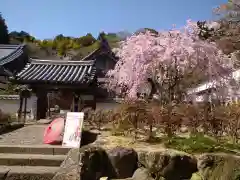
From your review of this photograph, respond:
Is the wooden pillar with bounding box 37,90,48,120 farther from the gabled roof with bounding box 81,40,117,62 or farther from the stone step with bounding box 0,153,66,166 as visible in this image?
the gabled roof with bounding box 81,40,117,62

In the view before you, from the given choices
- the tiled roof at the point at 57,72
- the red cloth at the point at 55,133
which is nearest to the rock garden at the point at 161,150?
the red cloth at the point at 55,133

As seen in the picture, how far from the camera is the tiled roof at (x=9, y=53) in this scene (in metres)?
29.2

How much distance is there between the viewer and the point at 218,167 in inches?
201

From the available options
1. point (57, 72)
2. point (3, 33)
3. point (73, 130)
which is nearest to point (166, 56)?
point (73, 130)

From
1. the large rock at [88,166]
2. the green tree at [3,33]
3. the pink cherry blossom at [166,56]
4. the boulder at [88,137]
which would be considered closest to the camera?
the large rock at [88,166]

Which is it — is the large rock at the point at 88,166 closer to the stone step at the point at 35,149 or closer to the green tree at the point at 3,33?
the stone step at the point at 35,149

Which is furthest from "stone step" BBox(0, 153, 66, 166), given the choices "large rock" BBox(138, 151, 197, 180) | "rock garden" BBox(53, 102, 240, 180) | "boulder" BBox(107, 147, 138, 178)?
"large rock" BBox(138, 151, 197, 180)

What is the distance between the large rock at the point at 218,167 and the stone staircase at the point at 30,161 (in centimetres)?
285

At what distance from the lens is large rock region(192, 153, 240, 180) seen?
484 cm

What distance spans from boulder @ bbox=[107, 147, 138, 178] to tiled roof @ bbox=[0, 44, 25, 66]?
25017 mm

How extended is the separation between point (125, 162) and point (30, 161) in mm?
2211

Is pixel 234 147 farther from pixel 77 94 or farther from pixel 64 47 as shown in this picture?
pixel 64 47

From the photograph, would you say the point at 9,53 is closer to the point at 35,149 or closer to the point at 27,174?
the point at 35,149

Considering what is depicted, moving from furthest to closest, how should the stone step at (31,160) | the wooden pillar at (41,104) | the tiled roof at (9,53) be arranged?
the tiled roof at (9,53)
the wooden pillar at (41,104)
the stone step at (31,160)
